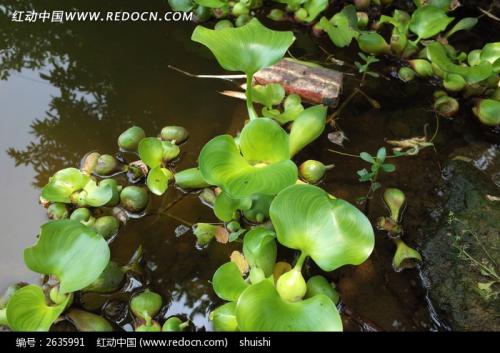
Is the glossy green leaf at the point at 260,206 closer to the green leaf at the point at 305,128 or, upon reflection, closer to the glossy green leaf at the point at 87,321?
the green leaf at the point at 305,128

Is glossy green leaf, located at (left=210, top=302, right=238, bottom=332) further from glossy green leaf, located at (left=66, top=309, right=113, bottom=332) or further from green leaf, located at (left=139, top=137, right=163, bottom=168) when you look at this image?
green leaf, located at (left=139, top=137, right=163, bottom=168)

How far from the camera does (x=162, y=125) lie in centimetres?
290

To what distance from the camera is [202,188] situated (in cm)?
252

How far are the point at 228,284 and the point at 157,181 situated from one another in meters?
0.73

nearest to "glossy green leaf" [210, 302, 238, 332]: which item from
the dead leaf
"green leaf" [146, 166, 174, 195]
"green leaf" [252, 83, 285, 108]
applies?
the dead leaf

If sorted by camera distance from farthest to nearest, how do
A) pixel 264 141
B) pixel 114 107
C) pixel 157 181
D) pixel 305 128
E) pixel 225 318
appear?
pixel 114 107, pixel 305 128, pixel 157 181, pixel 264 141, pixel 225 318

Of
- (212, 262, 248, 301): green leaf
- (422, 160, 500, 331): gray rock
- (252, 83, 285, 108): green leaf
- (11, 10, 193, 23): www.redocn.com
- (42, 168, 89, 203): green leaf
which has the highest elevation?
(11, 10, 193, 23): www.redocn.com

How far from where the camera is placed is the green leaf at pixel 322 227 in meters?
1.88

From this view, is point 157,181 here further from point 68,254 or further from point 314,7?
point 314,7

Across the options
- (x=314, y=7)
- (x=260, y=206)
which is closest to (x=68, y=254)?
(x=260, y=206)

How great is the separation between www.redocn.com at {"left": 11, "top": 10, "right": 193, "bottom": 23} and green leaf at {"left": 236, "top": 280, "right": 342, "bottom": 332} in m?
2.59

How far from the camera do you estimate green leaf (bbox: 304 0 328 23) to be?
10.9 feet
